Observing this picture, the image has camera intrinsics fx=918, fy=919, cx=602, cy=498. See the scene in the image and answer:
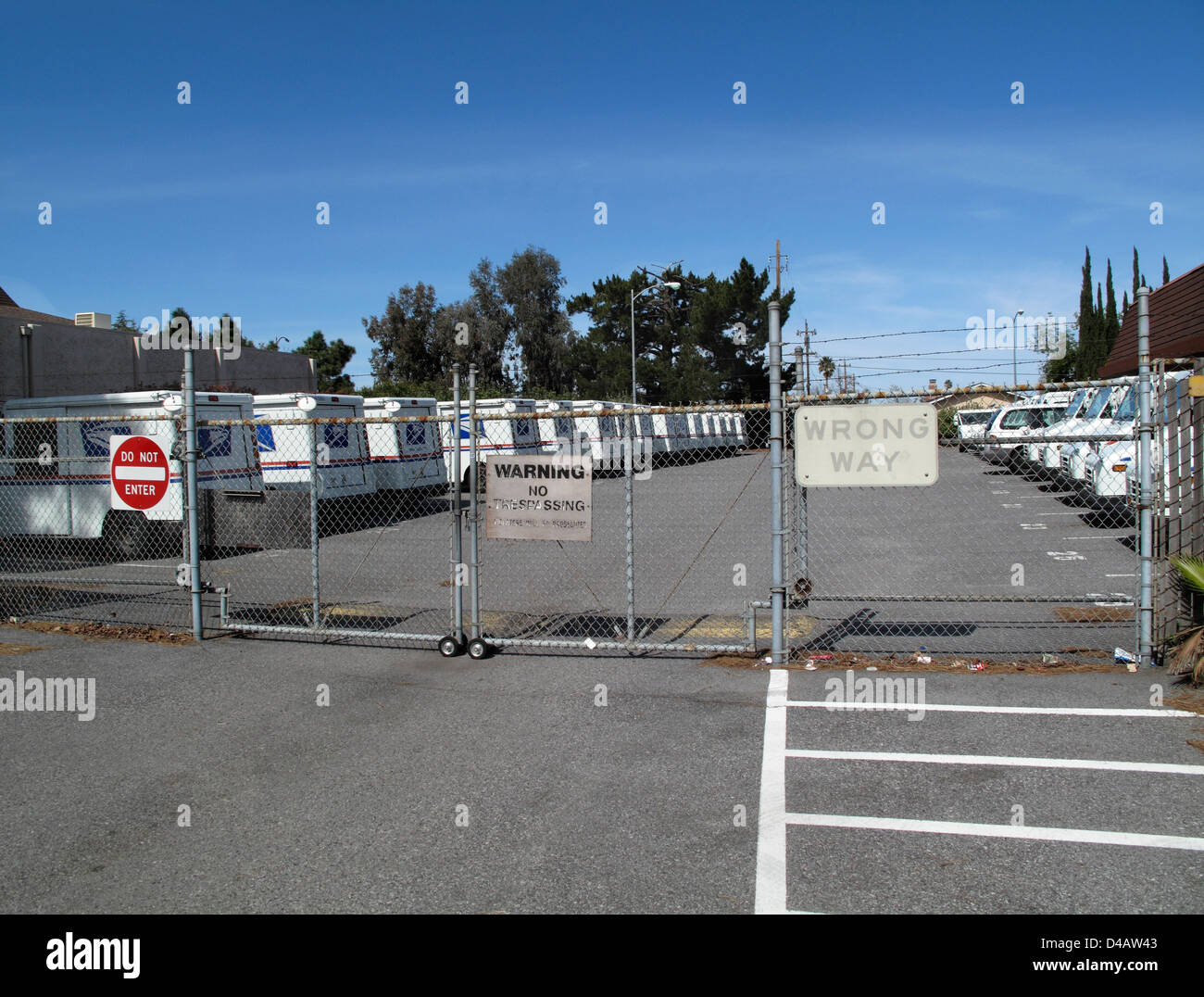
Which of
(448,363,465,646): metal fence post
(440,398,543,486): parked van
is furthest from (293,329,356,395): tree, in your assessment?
(448,363,465,646): metal fence post

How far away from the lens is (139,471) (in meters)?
9.17

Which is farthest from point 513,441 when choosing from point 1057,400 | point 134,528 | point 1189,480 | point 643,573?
point 1189,480

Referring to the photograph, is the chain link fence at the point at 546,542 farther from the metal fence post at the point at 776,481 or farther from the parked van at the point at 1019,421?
the parked van at the point at 1019,421

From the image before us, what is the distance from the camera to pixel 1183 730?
5.63 m

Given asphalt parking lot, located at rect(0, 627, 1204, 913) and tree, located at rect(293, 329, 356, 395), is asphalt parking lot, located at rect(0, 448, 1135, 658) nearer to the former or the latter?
asphalt parking lot, located at rect(0, 627, 1204, 913)

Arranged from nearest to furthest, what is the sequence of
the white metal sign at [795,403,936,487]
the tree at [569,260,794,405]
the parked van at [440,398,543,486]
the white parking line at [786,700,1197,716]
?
1. the white parking line at [786,700,1197,716]
2. the white metal sign at [795,403,936,487]
3. the parked van at [440,398,543,486]
4. the tree at [569,260,794,405]

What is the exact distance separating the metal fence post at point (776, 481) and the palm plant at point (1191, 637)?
280 cm

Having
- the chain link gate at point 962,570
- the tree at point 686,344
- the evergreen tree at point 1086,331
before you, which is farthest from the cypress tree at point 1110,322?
the chain link gate at point 962,570

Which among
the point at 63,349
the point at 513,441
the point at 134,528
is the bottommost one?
the point at 134,528

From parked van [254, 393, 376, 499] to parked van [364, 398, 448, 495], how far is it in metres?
0.92

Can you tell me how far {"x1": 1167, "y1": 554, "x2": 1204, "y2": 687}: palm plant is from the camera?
6403 mm

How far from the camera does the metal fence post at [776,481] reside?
7027 millimetres
